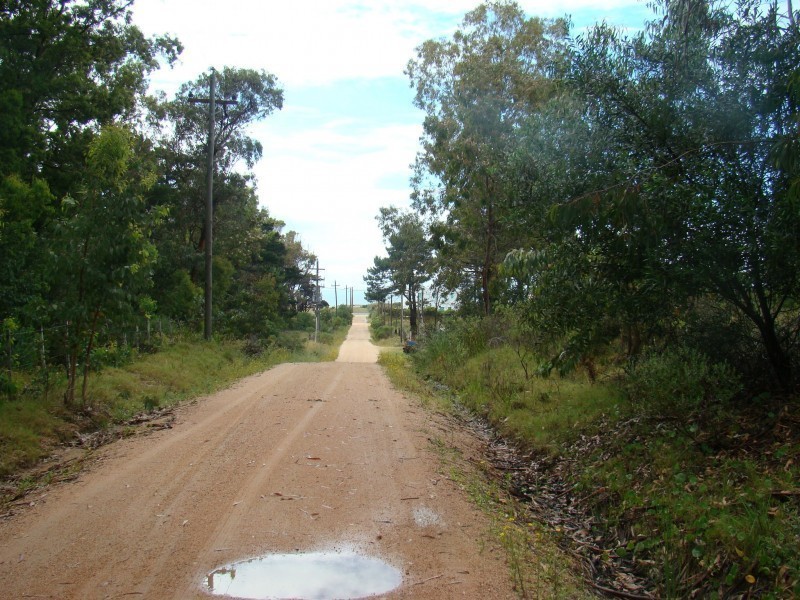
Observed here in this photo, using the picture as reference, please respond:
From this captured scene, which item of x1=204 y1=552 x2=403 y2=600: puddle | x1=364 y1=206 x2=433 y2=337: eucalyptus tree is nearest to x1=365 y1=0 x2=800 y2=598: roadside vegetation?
x1=204 y1=552 x2=403 y2=600: puddle

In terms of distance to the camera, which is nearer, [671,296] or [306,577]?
[306,577]

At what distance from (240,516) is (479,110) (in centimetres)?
1935

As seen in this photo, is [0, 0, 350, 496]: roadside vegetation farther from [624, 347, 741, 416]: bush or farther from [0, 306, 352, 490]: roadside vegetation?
[624, 347, 741, 416]: bush

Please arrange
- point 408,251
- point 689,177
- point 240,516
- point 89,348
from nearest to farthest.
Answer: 1. point 240,516
2. point 689,177
3. point 89,348
4. point 408,251

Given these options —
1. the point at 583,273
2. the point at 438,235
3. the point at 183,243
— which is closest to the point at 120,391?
the point at 583,273

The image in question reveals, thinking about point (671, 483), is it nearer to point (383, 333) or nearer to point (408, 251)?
point (408, 251)

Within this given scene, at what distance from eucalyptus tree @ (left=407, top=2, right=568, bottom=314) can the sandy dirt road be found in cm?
1242

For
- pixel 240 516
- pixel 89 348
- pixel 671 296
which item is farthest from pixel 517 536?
pixel 89 348

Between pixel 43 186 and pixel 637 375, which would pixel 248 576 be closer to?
pixel 637 375

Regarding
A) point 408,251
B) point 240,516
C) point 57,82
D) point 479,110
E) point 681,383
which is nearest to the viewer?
point 240,516

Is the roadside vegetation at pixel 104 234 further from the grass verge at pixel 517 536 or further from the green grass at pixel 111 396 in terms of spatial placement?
the grass verge at pixel 517 536

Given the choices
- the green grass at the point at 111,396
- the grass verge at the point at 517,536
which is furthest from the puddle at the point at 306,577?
the green grass at the point at 111,396

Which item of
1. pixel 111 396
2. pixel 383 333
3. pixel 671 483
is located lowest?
pixel 383 333

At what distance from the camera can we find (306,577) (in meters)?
4.84
